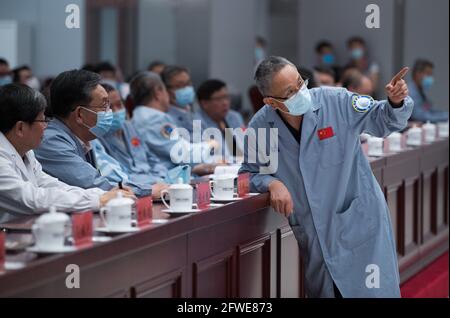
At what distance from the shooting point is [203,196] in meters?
3.19

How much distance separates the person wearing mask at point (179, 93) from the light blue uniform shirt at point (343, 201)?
8.83 feet

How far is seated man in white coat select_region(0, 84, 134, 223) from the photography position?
2951mm

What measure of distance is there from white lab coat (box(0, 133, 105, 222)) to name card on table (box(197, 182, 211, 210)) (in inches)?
13.2

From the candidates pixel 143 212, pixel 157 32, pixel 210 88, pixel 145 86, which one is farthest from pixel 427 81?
pixel 143 212

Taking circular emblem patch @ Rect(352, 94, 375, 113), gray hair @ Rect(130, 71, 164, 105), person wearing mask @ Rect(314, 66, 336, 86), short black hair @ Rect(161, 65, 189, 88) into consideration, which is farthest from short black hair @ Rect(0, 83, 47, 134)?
person wearing mask @ Rect(314, 66, 336, 86)

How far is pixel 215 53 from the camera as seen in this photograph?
912cm

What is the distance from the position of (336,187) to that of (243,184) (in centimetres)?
37

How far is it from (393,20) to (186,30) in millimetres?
Answer: 2110

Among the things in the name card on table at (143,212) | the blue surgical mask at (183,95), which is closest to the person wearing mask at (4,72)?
the blue surgical mask at (183,95)

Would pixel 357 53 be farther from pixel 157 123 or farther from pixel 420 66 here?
pixel 157 123

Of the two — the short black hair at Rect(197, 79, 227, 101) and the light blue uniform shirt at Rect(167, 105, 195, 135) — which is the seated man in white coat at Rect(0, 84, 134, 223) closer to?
the light blue uniform shirt at Rect(167, 105, 195, 135)

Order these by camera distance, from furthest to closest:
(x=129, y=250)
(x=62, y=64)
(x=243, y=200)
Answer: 1. (x=62, y=64)
2. (x=243, y=200)
3. (x=129, y=250)
